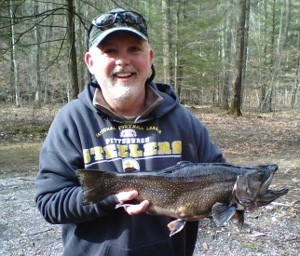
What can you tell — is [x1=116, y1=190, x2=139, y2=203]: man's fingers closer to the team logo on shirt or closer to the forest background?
the team logo on shirt

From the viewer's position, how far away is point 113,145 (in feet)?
7.41

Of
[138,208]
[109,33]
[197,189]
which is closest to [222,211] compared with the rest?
[197,189]

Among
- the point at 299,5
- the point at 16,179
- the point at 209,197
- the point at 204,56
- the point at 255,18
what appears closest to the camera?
the point at 209,197

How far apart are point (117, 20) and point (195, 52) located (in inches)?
1100

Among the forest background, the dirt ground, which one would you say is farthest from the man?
the forest background

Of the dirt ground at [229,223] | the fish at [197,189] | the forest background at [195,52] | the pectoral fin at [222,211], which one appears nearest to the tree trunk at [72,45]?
the dirt ground at [229,223]

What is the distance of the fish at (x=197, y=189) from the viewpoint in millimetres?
2156

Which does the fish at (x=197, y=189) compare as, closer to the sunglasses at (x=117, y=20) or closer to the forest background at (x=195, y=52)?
the sunglasses at (x=117, y=20)

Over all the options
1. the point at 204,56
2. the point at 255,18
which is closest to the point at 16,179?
the point at 204,56

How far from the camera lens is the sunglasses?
233 centimetres

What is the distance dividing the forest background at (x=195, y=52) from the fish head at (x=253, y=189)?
17.8 metres

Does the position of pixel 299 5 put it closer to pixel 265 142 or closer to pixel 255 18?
pixel 255 18

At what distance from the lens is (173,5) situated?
88.6 ft

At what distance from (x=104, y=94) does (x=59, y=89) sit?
36.2 m
